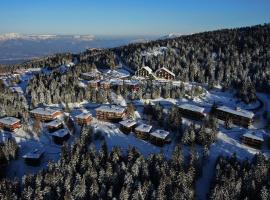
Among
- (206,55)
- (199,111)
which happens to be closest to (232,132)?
(199,111)

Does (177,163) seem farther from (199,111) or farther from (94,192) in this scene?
(199,111)

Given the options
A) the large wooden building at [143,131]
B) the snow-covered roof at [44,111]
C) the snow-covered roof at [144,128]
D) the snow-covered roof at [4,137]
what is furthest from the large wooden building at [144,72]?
the snow-covered roof at [4,137]

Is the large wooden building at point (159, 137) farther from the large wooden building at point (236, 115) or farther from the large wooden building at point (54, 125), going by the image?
the large wooden building at point (54, 125)

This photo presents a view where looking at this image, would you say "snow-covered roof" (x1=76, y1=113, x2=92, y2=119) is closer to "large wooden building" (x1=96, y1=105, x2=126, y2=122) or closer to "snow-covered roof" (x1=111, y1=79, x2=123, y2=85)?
"large wooden building" (x1=96, y1=105, x2=126, y2=122)

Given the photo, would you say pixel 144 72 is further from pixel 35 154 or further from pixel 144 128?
pixel 35 154

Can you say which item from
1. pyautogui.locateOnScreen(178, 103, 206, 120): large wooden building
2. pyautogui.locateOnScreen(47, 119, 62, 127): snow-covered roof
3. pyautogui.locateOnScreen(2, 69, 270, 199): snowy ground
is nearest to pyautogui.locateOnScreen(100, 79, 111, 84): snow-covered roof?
pyautogui.locateOnScreen(2, 69, 270, 199): snowy ground

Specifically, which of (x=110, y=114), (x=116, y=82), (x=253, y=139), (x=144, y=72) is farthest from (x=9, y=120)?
(x=253, y=139)
